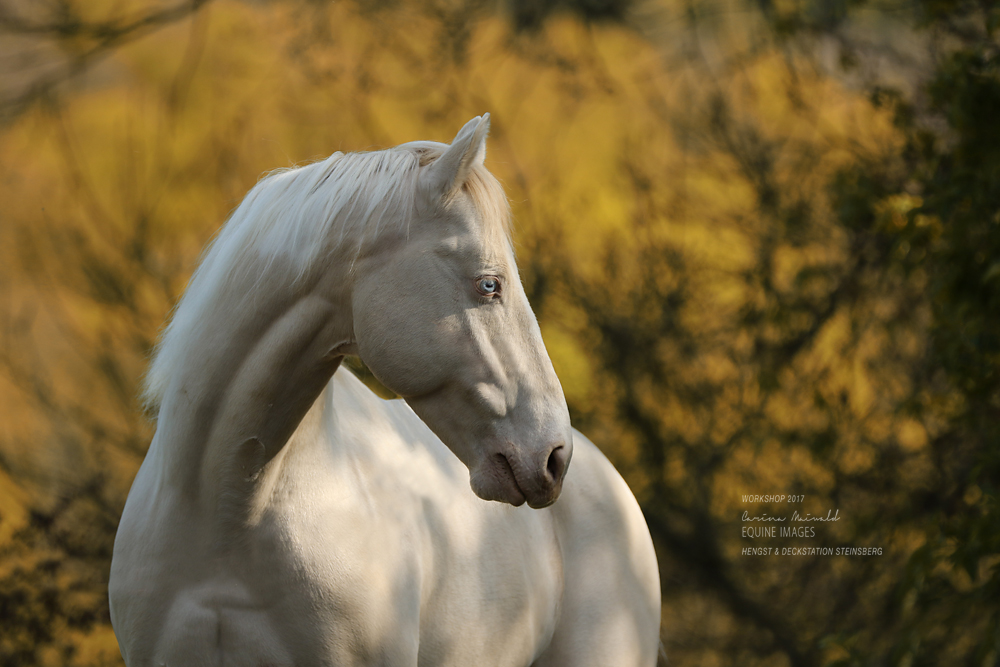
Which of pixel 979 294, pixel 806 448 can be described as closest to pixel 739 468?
pixel 806 448

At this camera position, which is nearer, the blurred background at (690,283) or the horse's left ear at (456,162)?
the horse's left ear at (456,162)

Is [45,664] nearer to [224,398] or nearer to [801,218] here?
[224,398]

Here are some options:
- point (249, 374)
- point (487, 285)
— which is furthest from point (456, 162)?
point (249, 374)

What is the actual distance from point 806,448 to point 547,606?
2.55m

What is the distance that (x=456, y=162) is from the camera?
119cm

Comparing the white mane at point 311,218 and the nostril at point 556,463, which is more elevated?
A: the white mane at point 311,218

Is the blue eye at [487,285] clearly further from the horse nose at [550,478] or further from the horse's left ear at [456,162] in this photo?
the horse nose at [550,478]

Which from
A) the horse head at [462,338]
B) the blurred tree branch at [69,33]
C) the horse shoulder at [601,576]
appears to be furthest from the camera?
the blurred tree branch at [69,33]

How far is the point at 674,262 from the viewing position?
4.06 meters

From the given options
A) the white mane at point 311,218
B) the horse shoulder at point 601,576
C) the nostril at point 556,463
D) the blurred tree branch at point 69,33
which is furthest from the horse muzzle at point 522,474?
the blurred tree branch at point 69,33

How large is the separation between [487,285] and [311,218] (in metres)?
0.28

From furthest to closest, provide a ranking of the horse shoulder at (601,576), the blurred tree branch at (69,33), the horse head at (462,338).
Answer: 1. the blurred tree branch at (69,33)
2. the horse shoulder at (601,576)
3. the horse head at (462,338)

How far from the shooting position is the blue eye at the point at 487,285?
1.19 metres

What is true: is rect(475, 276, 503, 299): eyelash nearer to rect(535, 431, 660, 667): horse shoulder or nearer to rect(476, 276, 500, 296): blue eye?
rect(476, 276, 500, 296): blue eye
